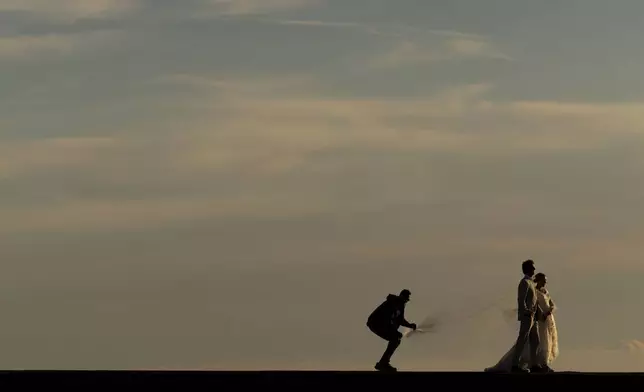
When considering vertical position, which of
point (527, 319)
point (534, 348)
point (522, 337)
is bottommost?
point (534, 348)

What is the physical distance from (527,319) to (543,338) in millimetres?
796

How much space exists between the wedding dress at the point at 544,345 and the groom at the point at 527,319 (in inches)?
6.9

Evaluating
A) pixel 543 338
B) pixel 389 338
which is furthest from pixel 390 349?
pixel 543 338

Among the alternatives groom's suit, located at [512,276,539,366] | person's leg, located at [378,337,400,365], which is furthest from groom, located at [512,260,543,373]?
person's leg, located at [378,337,400,365]

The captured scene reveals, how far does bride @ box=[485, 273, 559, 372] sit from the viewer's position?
3177 centimetres

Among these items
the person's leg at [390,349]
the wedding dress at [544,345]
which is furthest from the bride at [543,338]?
the person's leg at [390,349]

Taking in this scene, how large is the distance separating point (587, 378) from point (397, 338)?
743 cm

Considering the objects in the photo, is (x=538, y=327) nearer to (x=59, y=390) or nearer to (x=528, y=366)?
(x=528, y=366)

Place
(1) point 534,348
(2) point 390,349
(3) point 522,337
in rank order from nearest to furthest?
(3) point 522,337 < (1) point 534,348 < (2) point 390,349

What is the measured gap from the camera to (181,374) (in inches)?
1136

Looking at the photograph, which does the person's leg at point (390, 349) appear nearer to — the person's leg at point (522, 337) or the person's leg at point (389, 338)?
the person's leg at point (389, 338)

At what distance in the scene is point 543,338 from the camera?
105ft

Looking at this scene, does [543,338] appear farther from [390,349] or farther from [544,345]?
[390,349]

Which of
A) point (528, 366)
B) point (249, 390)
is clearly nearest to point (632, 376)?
point (528, 366)
